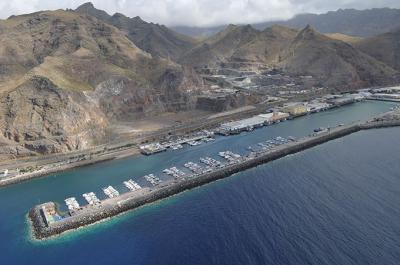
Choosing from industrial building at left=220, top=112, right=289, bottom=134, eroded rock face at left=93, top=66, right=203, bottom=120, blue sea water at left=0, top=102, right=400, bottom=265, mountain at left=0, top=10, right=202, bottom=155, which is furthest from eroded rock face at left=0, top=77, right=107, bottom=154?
industrial building at left=220, top=112, right=289, bottom=134

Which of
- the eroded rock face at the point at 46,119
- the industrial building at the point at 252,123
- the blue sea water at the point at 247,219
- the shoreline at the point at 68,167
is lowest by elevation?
the blue sea water at the point at 247,219

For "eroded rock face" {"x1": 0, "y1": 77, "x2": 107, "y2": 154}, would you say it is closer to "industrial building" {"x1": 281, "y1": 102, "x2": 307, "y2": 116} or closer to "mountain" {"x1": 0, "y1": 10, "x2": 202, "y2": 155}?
"mountain" {"x1": 0, "y1": 10, "x2": 202, "y2": 155}

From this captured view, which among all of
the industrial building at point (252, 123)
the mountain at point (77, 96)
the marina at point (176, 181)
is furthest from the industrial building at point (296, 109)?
the mountain at point (77, 96)

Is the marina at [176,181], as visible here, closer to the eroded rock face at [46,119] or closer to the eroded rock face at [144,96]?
the eroded rock face at [46,119]

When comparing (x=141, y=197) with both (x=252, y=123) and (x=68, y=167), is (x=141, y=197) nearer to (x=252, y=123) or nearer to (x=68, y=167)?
(x=68, y=167)

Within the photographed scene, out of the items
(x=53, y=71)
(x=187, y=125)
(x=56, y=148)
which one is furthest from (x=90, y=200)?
(x=53, y=71)

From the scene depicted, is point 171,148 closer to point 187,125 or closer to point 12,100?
point 187,125
